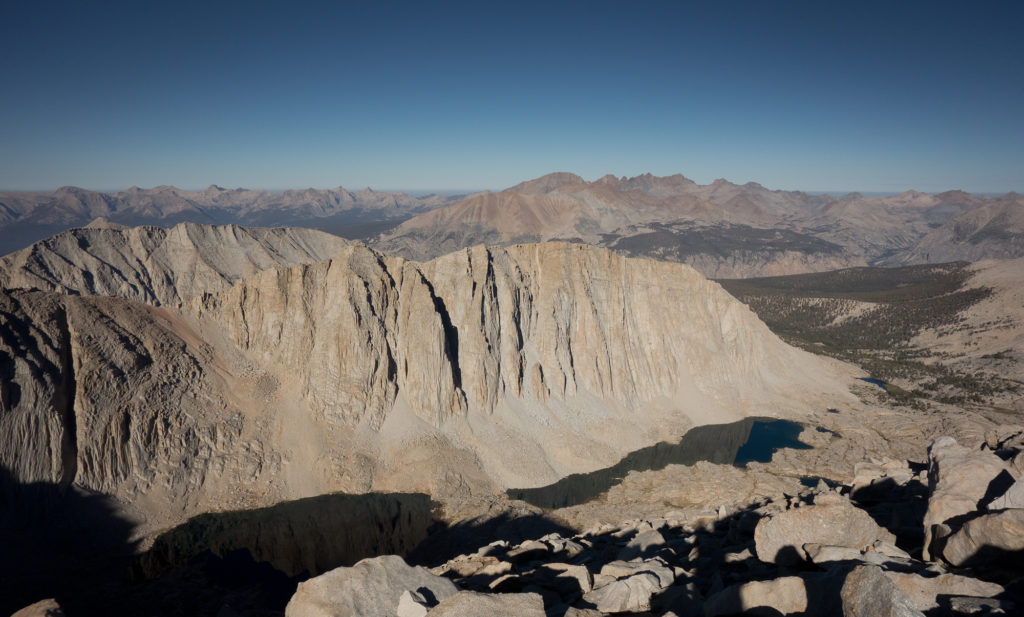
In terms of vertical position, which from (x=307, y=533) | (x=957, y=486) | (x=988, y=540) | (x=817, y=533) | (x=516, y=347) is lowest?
(x=307, y=533)

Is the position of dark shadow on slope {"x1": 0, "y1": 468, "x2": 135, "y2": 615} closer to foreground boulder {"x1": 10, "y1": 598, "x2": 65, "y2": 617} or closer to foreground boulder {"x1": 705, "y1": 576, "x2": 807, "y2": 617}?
foreground boulder {"x1": 10, "y1": 598, "x2": 65, "y2": 617}

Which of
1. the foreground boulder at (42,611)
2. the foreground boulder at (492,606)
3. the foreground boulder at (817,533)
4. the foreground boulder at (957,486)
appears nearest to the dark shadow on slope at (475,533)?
the foreground boulder at (42,611)

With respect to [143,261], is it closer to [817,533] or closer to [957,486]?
[817,533]

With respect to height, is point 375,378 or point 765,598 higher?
point 765,598

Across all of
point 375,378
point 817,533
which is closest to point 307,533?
point 375,378

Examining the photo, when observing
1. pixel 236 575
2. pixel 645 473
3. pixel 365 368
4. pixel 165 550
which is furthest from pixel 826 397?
pixel 165 550

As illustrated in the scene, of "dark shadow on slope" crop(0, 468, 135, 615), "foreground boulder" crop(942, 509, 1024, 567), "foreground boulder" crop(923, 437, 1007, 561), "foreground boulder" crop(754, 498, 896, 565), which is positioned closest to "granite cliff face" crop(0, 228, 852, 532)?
"dark shadow on slope" crop(0, 468, 135, 615)

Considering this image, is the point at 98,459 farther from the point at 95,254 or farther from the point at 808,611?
the point at 95,254
